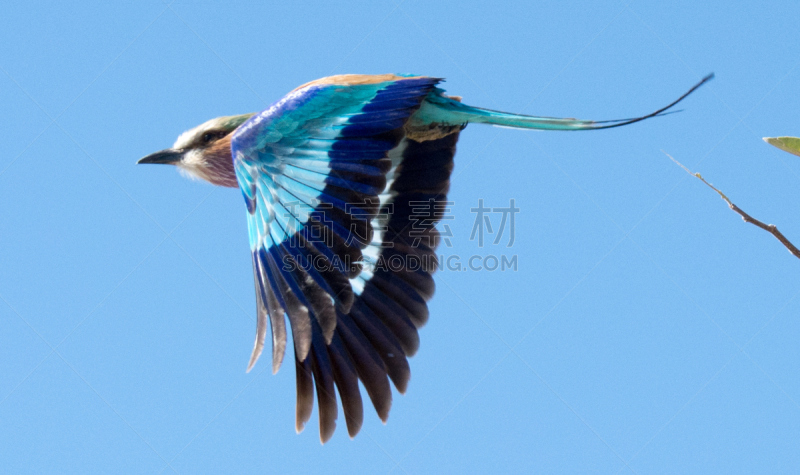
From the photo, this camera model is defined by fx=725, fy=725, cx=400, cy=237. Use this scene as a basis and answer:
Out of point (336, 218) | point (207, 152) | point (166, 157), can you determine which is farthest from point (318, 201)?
point (166, 157)

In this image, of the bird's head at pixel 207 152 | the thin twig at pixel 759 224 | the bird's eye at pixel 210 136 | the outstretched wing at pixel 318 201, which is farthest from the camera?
the bird's eye at pixel 210 136

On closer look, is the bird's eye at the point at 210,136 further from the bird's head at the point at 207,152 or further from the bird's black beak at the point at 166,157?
the bird's black beak at the point at 166,157

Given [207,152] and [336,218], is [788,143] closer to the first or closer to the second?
[336,218]

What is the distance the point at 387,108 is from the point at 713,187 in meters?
1.65

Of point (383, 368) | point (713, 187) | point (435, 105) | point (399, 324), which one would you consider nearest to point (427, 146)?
point (435, 105)

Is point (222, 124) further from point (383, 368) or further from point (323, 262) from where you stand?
point (383, 368)

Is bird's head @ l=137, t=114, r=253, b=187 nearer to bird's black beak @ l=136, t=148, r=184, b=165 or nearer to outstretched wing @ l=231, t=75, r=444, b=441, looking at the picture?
bird's black beak @ l=136, t=148, r=184, b=165

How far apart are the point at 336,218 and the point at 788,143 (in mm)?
1649

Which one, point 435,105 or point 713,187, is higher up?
point 713,187

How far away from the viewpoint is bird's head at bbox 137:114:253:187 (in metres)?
3.59

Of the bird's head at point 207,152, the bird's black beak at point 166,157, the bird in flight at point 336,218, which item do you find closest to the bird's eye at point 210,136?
the bird's head at point 207,152

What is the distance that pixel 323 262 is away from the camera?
9.52 feet

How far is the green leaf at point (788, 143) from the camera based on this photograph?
1634 millimetres

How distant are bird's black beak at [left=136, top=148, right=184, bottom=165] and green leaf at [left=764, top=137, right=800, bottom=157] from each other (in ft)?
9.49
